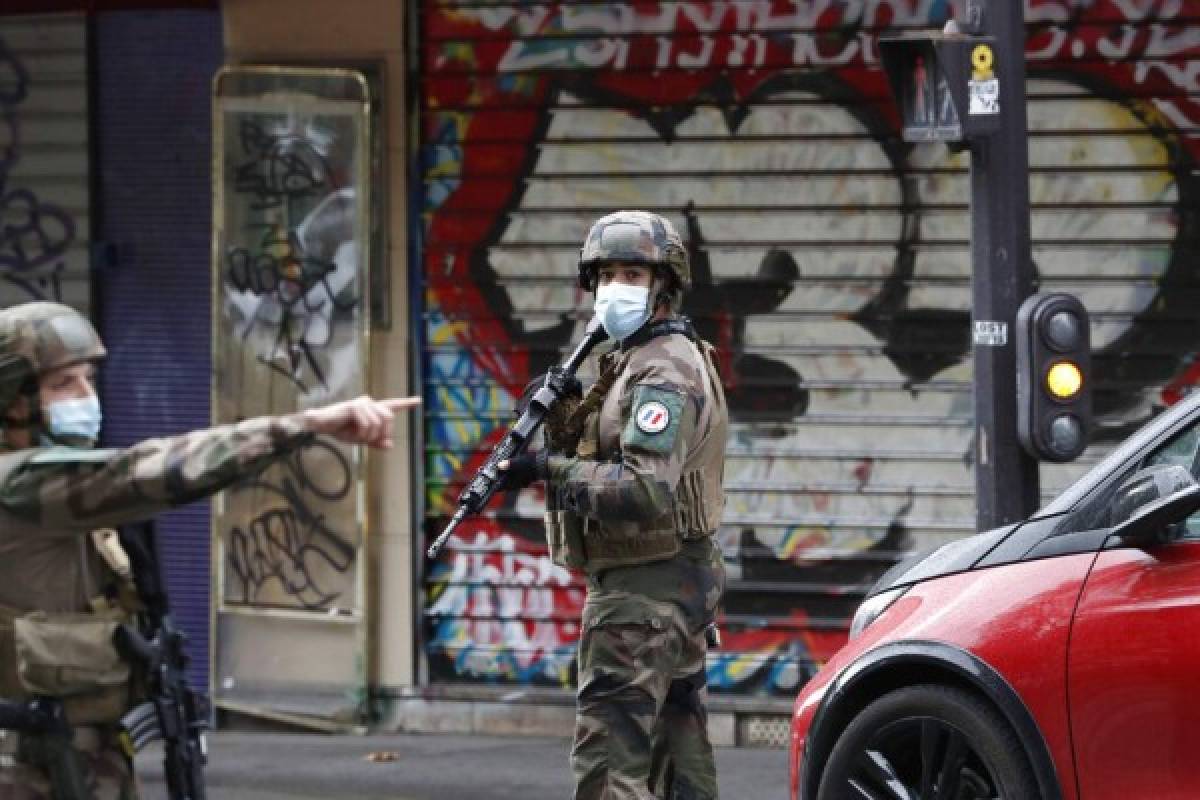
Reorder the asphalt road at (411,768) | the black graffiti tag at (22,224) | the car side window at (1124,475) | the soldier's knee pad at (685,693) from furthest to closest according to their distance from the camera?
the black graffiti tag at (22,224), the asphalt road at (411,768), the soldier's knee pad at (685,693), the car side window at (1124,475)

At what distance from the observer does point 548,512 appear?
6742mm

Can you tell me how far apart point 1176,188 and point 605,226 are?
12.1 feet

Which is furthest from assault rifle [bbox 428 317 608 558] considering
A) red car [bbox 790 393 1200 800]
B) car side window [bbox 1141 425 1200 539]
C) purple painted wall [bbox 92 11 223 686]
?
purple painted wall [bbox 92 11 223 686]

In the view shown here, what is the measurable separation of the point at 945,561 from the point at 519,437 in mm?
1192

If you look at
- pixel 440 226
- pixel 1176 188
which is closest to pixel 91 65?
pixel 440 226

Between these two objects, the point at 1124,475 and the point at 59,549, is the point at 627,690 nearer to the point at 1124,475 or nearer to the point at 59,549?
the point at 1124,475

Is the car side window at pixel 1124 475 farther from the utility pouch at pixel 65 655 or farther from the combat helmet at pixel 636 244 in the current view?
the utility pouch at pixel 65 655

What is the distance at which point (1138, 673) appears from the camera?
6.09m

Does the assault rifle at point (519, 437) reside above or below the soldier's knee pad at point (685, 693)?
above

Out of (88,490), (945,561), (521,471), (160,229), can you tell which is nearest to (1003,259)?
(945,561)

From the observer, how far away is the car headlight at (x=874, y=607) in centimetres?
690

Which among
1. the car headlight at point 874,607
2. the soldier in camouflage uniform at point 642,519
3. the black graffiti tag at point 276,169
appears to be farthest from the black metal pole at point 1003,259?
the black graffiti tag at point 276,169

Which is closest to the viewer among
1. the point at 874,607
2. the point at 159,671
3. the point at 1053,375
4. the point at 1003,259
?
the point at 159,671

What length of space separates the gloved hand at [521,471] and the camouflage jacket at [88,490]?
5.17 ft
